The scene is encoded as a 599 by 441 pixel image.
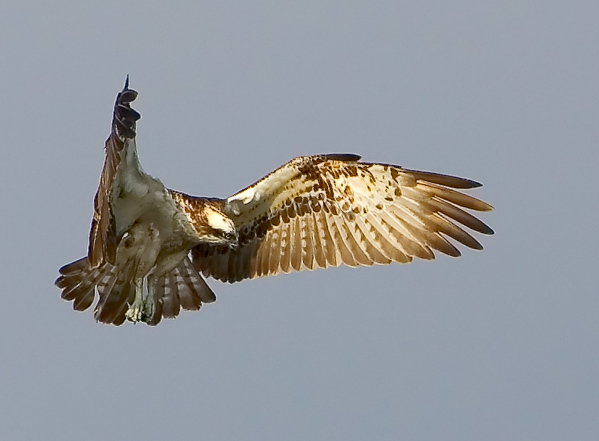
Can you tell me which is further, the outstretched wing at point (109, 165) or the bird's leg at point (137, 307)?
the bird's leg at point (137, 307)

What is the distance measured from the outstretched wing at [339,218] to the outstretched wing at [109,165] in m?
1.95

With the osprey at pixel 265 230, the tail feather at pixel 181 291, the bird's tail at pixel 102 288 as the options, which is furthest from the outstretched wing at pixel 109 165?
the tail feather at pixel 181 291

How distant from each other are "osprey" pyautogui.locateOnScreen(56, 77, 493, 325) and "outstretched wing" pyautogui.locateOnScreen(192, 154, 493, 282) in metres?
0.01

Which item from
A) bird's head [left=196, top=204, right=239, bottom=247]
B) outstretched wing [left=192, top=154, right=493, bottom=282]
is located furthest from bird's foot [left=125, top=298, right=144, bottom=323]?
bird's head [left=196, top=204, right=239, bottom=247]

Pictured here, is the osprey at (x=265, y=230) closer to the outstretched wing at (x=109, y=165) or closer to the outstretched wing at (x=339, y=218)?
the outstretched wing at (x=339, y=218)

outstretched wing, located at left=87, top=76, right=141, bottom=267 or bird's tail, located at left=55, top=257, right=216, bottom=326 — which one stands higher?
outstretched wing, located at left=87, top=76, right=141, bottom=267

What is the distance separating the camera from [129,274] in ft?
38.9

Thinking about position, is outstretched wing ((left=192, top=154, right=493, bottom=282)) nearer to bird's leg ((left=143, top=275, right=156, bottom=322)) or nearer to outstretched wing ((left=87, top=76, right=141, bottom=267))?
bird's leg ((left=143, top=275, right=156, bottom=322))

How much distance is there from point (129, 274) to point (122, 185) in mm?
1410

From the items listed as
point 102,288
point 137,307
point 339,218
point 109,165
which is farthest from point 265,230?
point 109,165

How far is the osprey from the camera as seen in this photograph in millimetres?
11336

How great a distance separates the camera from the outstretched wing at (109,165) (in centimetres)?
915

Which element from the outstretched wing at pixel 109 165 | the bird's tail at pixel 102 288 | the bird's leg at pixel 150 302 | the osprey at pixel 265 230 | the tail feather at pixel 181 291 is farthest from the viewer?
the tail feather at pixel 181 291

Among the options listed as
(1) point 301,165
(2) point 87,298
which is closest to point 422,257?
(1) point 301,165
